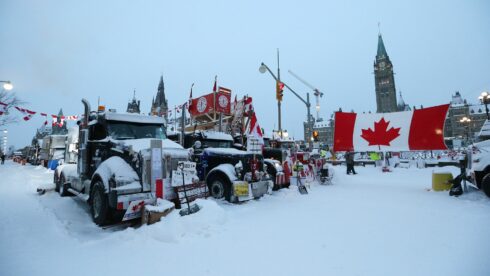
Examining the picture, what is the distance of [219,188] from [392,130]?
8448 millimetres

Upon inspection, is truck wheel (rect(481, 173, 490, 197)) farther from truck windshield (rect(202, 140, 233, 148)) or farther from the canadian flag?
truck windshield (rect(202, 140, 233, 148))

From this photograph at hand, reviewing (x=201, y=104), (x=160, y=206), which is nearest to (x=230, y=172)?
(x=160, y=206)

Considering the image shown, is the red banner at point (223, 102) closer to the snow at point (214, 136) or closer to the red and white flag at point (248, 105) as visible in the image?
the red and white flag at point (248, 105)

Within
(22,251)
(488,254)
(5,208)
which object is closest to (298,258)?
(488,254)

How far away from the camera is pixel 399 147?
35.9 ft

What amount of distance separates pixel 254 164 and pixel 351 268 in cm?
481

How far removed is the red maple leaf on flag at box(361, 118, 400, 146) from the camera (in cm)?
1123

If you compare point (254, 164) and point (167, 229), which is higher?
point (254, 164)

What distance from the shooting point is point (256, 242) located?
4.27 m

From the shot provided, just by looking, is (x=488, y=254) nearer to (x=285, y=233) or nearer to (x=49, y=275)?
(x=285, y=233)

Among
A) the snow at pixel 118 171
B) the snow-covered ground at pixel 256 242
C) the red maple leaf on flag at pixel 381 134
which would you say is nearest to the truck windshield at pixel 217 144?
the snow-covered ground at pixel 256 242

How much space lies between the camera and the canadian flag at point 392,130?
32.6 ft

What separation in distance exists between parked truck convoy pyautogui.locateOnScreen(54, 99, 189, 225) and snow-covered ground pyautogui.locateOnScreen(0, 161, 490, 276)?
577 mm

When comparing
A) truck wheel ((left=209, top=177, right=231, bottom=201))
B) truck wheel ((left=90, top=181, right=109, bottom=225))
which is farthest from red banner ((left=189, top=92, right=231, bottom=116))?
truck wheel ((left=90, top=181, right=109, bottom=225))
